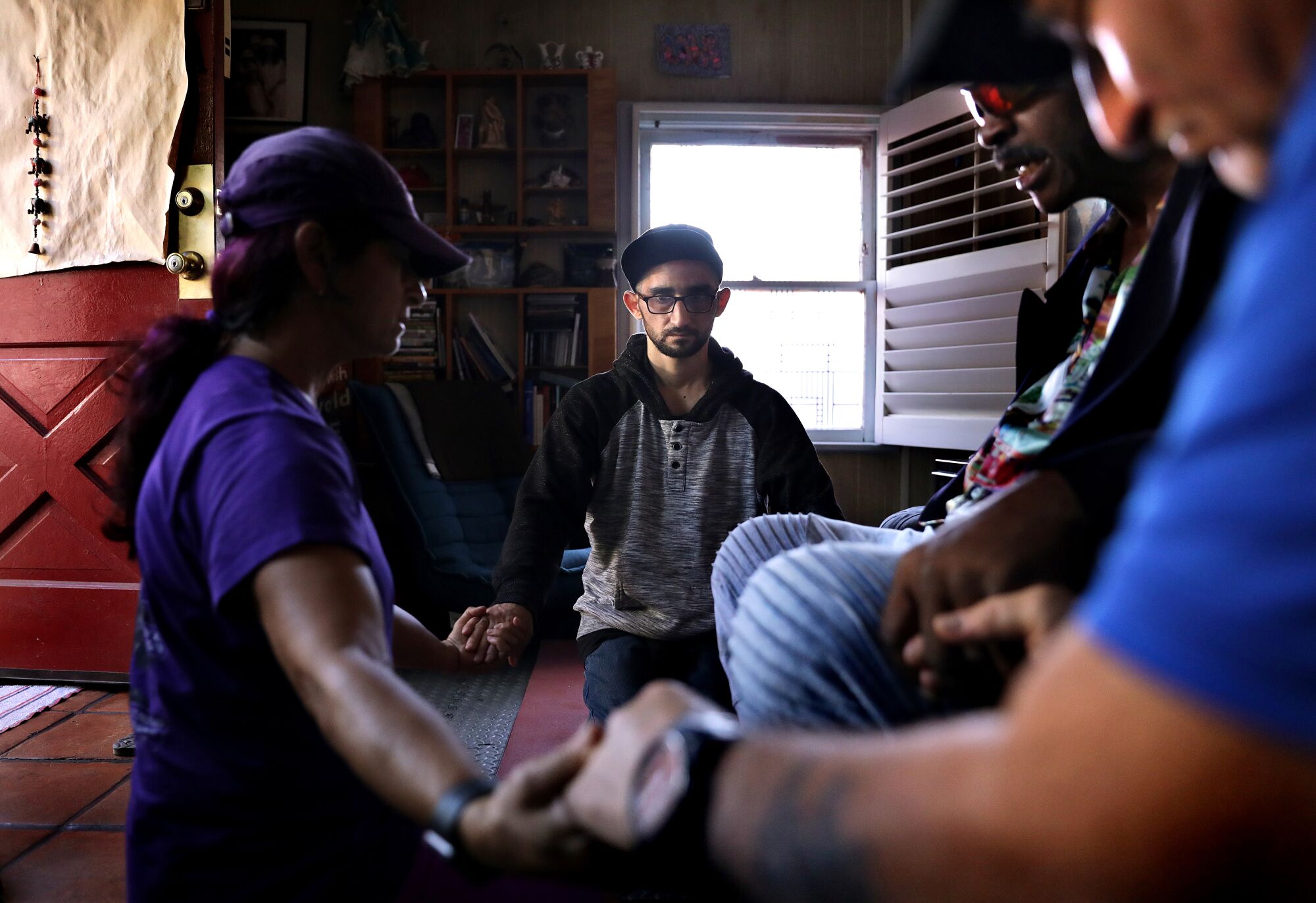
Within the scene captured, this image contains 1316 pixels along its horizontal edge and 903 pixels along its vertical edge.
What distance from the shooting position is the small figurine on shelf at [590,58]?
4.59m

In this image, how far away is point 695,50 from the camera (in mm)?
4734

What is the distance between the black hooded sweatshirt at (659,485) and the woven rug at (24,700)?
4.88 feet

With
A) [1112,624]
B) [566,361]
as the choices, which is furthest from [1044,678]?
[566,361]

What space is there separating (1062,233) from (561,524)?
2.59 m

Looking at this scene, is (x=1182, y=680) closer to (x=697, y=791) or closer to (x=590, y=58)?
(x=697, y=791)

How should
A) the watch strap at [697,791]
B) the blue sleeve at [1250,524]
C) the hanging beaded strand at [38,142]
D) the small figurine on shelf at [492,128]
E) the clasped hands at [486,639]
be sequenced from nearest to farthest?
the blue sleeve at [1250,524], the watch strap at [697,791], the clasped hands at [486,639], the hanging beaded strand at [38,142], the small figurine on shelf at [492,128]

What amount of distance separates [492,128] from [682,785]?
453 cm

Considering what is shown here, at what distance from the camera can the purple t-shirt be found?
89 cm

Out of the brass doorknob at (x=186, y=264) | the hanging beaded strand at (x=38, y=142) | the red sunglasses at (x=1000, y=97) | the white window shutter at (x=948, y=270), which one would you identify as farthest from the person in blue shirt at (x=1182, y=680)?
the white window shutter at (x=948, y=270)

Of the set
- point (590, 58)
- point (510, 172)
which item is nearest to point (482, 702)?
point (510, 172)

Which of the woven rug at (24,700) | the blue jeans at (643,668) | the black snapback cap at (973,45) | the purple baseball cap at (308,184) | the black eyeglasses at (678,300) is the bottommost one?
the woven rug at (24,700)

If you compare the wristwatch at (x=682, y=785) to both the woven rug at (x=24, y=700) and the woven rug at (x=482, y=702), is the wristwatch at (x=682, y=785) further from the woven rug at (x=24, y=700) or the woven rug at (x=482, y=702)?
the woven rug at (x=24, y=700)

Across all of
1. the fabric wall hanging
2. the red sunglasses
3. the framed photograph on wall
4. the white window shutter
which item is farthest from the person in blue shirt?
the framed photograph on wall

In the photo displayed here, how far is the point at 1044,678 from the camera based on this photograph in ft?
1.11
